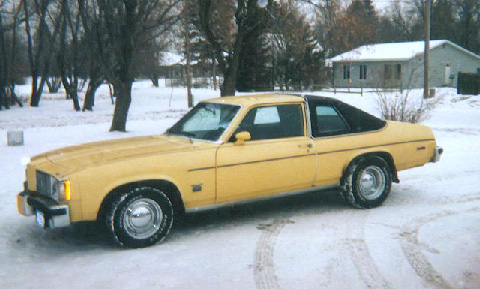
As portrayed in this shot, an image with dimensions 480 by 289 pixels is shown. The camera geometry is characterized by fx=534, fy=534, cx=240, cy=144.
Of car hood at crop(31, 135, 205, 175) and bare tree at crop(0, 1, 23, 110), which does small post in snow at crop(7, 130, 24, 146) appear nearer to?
car hood at crop(31, 135, 205, 175)

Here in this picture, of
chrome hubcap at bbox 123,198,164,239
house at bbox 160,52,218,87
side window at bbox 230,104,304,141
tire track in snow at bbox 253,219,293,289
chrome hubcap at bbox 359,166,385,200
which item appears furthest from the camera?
house at bbox 160,52,218,87

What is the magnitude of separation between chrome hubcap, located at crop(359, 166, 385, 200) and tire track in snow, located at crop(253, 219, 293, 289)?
1.20 metres

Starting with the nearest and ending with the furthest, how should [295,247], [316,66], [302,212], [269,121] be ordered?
[295,247] < [269,121] < [302,212] < [316,66]

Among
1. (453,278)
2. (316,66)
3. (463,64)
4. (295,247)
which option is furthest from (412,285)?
(463,64)

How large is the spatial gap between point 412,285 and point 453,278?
43 centimetres

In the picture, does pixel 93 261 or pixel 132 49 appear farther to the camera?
pixel 132 49

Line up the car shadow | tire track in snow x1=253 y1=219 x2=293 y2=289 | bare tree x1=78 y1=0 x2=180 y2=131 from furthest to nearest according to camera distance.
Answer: bare tree x1=78 y1=0 x2=180 y2=131
the car shadow
tire track in snow x1=253 y1=219 x2=293 y2=289

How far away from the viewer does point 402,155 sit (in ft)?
23.6

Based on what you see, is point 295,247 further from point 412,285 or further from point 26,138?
point 26,138

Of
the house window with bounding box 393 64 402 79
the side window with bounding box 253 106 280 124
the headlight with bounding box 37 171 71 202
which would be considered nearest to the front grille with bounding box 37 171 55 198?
the headlight with bounding box 37 171 71 202

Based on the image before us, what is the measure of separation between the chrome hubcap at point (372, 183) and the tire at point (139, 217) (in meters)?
2.72

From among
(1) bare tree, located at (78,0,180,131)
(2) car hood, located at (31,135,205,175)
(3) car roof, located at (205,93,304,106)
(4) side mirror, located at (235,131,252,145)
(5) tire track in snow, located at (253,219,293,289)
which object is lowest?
(5) tire track in snow, located at (253,219,293,289)

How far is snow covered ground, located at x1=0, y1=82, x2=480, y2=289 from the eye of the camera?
4.67 m

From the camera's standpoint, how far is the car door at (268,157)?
5.88 meters
